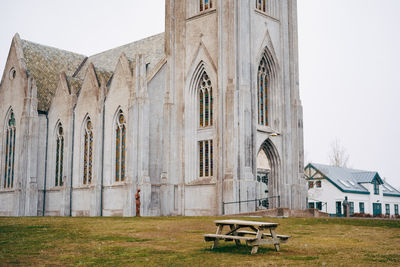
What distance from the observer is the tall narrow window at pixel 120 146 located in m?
36.7

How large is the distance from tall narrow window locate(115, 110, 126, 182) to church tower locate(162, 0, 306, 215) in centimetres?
418

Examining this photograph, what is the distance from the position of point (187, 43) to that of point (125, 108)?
6.74 m

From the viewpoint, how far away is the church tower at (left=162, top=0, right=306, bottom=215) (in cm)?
3081

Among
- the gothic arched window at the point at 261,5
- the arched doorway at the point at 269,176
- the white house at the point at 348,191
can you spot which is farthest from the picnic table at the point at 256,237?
the white house at the point at 348,191

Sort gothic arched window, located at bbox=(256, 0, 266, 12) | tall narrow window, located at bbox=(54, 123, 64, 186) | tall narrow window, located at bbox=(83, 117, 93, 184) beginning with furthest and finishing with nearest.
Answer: tall narrow window, located at bbox=(54, 123, 64, 186), tall narrow window, located at bbox=(83, 117, 93, 184), gothic arched window, located at bbox=(256, 0, 266, 12)

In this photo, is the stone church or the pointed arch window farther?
the pointed arch window

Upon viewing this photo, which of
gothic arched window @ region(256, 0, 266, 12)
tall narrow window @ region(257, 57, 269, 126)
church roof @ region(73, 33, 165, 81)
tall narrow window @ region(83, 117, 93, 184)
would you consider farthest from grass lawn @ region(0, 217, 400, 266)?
church roof @ region(73, 33, 165, 81)

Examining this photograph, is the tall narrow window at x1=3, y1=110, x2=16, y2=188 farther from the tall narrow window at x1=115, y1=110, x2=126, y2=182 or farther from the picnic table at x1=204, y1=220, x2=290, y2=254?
the picnic table at x1=204, y1=220, x2=290, y2=254

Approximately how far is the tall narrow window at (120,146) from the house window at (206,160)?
265 inches

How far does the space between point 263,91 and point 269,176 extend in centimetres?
614

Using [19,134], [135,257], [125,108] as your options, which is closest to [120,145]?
[125,108]

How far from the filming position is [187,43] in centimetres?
3503

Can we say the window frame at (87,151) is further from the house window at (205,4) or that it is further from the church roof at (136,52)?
the house window at (205,4)

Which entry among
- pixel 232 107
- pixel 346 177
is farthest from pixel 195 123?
pixel 346 177
